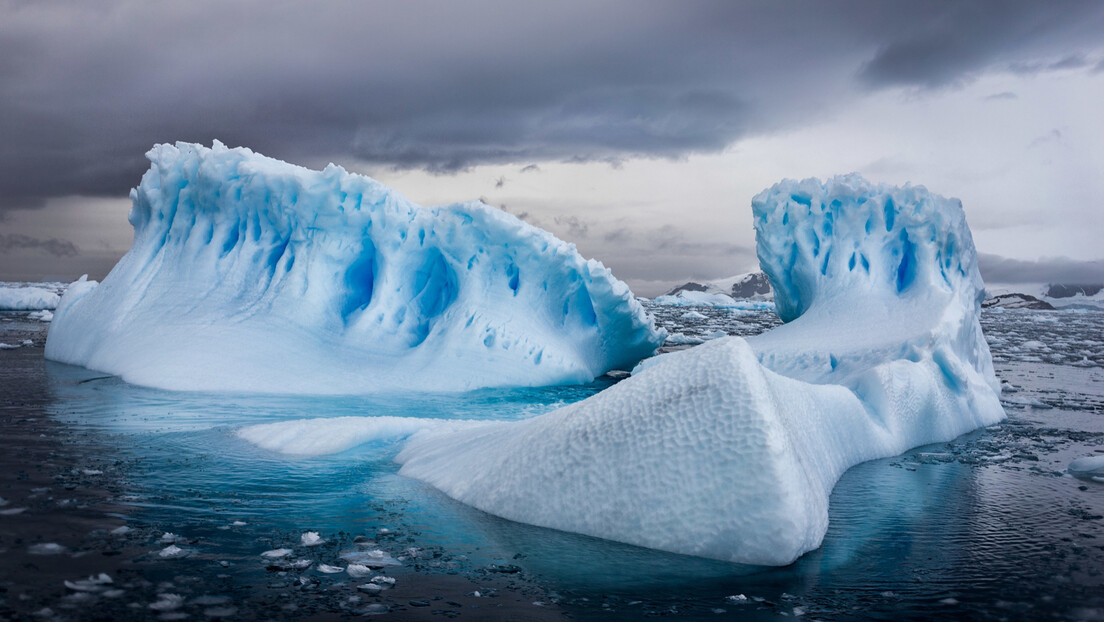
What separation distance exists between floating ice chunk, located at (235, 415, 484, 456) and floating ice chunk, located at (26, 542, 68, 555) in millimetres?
2660

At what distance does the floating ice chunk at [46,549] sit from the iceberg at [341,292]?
671 centimetres

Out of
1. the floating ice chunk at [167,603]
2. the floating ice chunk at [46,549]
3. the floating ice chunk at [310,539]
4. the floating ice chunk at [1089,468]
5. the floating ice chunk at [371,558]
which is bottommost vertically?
the floating ice chunk at [1089,468]

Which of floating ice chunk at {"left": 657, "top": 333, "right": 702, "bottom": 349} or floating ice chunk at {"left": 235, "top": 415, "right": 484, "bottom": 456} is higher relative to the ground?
floating ice chunk at {"left": 657, "top": 333, "right": 702, "bottom": 349}

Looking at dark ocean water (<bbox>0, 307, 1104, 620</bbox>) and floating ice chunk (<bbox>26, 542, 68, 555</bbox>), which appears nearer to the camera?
dark ocean water (<bbox>0, 307, 1104, 620</bbox>)

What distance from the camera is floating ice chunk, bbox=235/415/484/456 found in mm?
6625

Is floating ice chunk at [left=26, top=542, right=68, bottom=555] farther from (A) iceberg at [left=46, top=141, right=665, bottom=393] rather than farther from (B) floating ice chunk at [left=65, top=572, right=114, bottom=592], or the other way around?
(A) iceberg at [left=46, top=141, right=665, bottom=393]

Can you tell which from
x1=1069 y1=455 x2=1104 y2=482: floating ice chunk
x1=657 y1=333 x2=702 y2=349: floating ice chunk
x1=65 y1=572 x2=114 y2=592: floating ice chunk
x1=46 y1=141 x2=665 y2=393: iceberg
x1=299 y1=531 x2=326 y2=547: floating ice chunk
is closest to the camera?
x1=65 y1=572 x2=114 y2=592: floating ice chunk

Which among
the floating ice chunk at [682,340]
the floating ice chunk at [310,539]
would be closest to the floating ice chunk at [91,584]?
the floating ice chunk at [310,539]

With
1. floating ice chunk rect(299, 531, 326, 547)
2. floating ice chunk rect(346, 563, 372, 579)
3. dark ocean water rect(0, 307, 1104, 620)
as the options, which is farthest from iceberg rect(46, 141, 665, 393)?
floating ice chunk rect(346, 563, 372, 579)

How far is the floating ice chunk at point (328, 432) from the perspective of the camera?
21.7 feet

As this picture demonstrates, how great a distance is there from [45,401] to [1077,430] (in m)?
11.9

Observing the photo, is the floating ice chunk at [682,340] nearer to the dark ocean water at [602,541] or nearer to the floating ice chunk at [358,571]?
the dark ocean water at [602,541]

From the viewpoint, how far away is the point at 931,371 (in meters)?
8.66

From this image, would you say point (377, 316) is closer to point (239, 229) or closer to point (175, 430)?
point (239, 229)
